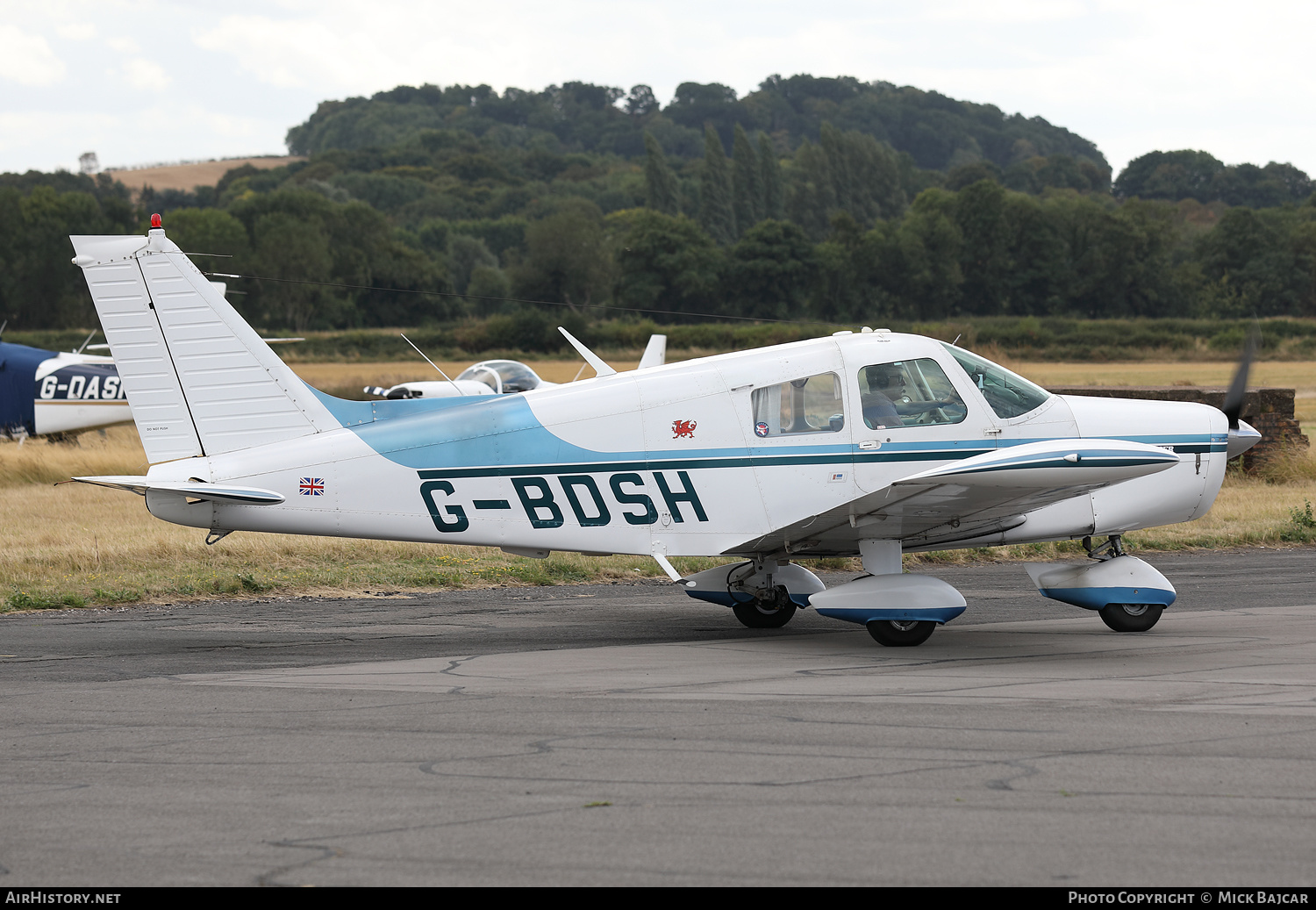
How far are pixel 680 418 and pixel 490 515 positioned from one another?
65.0 inches

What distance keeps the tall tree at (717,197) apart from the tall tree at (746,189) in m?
0.93

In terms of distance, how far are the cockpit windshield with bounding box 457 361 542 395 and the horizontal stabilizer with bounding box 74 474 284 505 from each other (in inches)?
705

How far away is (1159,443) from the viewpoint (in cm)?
1010

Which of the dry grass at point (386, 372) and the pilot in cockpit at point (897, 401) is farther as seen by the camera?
the dry grass at point (386, 372)

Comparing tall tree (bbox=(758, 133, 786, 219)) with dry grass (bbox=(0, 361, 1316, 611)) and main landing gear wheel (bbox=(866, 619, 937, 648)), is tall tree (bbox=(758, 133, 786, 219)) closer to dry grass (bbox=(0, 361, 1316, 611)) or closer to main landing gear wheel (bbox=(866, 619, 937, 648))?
dry grass (bbox=(0, 361, 1316, 611))

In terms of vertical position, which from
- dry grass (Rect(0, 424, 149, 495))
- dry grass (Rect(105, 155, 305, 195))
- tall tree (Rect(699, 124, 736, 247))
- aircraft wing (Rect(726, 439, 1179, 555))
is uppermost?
dry grass (Rect(105, 155, 305, 195))

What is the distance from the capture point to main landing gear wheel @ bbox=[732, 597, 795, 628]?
10.9 metres

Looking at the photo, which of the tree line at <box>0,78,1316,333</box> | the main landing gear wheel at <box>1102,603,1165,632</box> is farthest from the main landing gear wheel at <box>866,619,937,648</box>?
the tree line at <box>0,78,1316,333</box>

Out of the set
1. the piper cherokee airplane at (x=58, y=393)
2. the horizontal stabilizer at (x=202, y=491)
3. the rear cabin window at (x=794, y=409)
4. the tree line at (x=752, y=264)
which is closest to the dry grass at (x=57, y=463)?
the piper cherokee airplane at (x=58, y=393)

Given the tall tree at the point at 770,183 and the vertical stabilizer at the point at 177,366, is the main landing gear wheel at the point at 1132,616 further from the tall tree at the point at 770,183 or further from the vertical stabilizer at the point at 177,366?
the tall tree at the point at 770,183

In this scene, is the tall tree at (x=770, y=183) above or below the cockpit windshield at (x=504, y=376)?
above

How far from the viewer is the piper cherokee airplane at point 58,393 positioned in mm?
28453

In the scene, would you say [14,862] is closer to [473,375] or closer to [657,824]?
[657,824]

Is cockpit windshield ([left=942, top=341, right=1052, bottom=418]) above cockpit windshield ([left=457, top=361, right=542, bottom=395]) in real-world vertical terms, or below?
above
